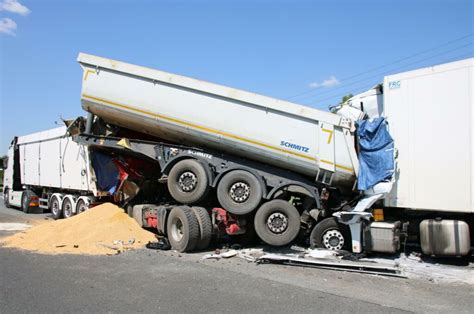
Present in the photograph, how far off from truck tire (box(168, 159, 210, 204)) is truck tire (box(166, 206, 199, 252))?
0.26m

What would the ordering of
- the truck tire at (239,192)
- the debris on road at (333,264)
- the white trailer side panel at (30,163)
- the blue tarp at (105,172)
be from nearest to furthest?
the debris on road at (333,264) → the truck tire at (239,192) → the blue tarp at (105,172) → the white trailer side panel at (30,163)

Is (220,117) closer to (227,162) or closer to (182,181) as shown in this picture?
(227,162)

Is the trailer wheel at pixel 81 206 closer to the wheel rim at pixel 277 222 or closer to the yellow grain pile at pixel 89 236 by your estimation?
the yellow grain pile at pixel 89 236

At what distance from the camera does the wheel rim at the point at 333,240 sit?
320 inches

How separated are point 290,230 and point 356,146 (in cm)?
202

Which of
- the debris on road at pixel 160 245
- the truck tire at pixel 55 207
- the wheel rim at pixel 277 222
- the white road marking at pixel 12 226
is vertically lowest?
the white road marking at pixel 12 226

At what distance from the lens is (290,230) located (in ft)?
27.0

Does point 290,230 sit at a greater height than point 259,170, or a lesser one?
lesser

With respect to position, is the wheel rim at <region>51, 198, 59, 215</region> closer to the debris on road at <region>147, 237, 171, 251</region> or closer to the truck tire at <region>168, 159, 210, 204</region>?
the debris on road at <region>147, 237, 171, 251</region>

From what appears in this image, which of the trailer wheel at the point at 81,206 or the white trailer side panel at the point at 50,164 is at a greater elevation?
the white trailer side panel at the point at 50,164

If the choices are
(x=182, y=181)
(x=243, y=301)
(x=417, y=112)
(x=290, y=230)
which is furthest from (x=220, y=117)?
(x=243, y=301)

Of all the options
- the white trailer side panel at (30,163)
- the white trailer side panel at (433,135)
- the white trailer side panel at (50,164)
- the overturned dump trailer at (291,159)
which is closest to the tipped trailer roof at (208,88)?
the overturned dump trailer at (291,159)

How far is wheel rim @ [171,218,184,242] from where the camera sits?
9023 mm

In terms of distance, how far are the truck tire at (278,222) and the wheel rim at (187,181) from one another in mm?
1546
